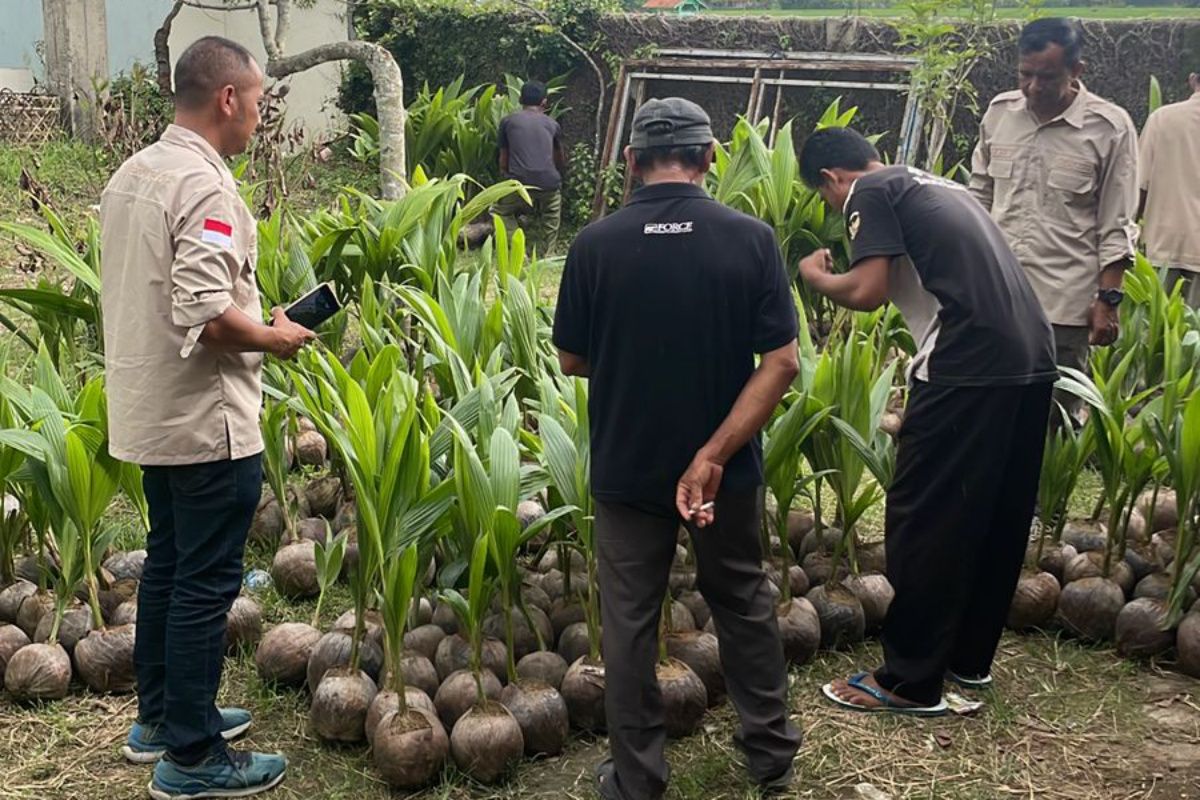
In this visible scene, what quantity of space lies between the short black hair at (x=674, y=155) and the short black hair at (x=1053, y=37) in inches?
66.4

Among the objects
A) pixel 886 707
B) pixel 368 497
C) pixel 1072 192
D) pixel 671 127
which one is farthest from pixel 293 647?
pixel 1072 192

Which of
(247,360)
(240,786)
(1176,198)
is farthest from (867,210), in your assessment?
(1176,198)

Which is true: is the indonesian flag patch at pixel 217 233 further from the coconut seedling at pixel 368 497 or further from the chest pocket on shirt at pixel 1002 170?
the chest pocket on shirt at pixel 1002 170

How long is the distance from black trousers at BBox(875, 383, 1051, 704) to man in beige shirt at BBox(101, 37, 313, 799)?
58.9 inches

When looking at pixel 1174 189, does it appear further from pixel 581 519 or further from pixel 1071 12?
pixel 1071 12

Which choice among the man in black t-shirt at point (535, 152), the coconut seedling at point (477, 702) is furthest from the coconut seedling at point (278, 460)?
the man in black t-shirt at point (535, 152)

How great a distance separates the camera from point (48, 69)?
11.8 m

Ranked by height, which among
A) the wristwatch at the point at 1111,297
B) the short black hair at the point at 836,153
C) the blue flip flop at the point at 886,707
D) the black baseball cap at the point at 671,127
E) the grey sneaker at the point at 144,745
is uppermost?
the black baseball cap at the point at 671,127

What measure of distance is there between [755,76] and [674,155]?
8.57 m

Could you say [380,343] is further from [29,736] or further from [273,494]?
[29,736]

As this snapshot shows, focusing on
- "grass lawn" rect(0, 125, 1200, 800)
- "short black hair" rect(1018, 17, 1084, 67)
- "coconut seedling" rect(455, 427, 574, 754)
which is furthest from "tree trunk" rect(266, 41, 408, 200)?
"coconut seedling" rect(455, 427, 574, 754)

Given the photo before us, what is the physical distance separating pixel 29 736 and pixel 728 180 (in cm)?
387

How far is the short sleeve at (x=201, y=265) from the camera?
2621 millimetres

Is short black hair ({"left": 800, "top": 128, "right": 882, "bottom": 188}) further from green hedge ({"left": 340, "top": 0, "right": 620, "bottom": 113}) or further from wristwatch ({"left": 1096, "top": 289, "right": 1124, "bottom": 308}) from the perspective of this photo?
green hedge ({"left": 340, "top": 0, "right": 620, "bottom": 113})
